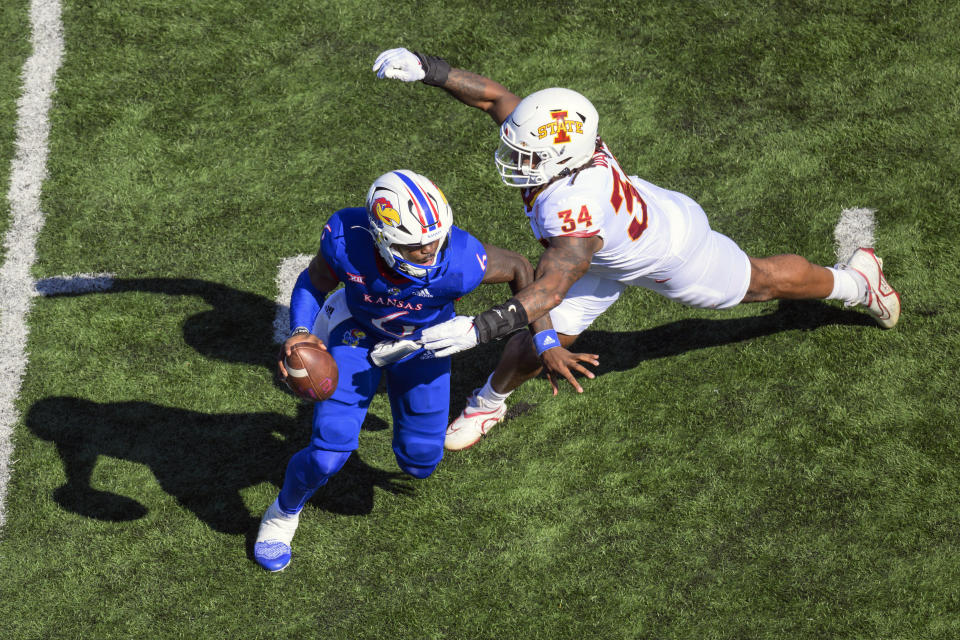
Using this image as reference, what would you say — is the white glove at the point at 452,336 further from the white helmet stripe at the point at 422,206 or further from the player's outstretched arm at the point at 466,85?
the player's outstretched arm at the point at 466,85

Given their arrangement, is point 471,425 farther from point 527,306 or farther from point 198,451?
point 198,451

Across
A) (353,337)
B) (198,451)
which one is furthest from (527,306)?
(198,451)

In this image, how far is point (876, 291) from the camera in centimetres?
595

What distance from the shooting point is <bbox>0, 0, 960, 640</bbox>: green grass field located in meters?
5.14

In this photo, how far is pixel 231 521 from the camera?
5.46 metres

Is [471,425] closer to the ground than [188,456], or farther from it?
farther from it

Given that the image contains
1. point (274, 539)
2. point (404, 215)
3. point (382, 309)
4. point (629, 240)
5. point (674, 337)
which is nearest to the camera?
point (404, 215)

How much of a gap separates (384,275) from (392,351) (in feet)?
1.19

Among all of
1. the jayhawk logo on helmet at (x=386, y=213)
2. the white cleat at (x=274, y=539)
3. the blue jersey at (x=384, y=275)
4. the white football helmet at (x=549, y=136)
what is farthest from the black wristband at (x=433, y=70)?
the white cleat at (x=274, y=539)

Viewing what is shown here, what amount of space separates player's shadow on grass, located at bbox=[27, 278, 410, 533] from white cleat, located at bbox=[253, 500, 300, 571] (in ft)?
0.84

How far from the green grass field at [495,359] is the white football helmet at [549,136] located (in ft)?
5.62

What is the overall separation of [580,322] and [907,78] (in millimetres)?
3712

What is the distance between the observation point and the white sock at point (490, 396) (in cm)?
577

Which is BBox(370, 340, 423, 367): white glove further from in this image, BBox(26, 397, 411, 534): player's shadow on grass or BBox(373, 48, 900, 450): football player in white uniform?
BBox(26, 397, 411, 534): player's shadow on grass
